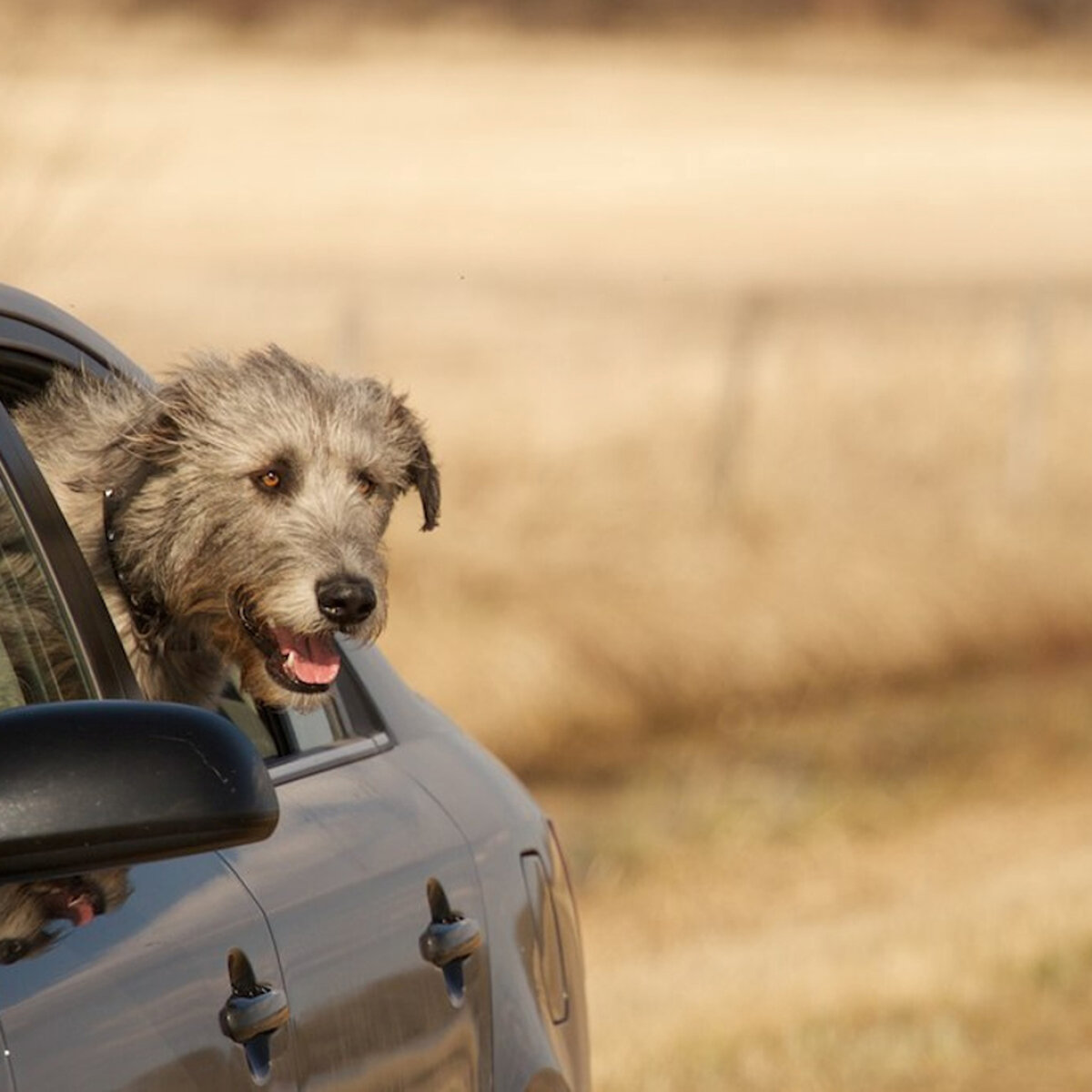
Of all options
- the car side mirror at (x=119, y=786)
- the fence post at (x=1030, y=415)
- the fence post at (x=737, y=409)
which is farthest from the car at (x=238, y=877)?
the fence post at (x=1030, y=415)

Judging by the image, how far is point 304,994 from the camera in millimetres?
3490

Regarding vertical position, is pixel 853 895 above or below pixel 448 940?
below

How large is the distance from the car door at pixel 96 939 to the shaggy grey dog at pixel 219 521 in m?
0.73

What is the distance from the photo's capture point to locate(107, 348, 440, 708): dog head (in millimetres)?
4582

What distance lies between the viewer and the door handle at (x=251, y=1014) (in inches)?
129

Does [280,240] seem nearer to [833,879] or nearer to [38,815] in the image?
[833,879]

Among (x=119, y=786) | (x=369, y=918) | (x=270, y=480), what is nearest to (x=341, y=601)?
(x=270, y=480)

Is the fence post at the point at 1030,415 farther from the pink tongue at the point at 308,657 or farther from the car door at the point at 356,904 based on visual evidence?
the car door at the point at 356,904

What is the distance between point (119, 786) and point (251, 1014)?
1.87 feet

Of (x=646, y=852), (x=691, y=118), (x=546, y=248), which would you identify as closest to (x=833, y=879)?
(x=646, y=852)

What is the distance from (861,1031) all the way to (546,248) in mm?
27521

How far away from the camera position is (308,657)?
4445 mm

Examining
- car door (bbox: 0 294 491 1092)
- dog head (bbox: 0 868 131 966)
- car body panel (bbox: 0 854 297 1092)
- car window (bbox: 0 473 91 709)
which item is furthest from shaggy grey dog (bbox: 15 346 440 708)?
dog head (bbox: 0 868 131 966)

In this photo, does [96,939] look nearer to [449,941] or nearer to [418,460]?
[449,941]
